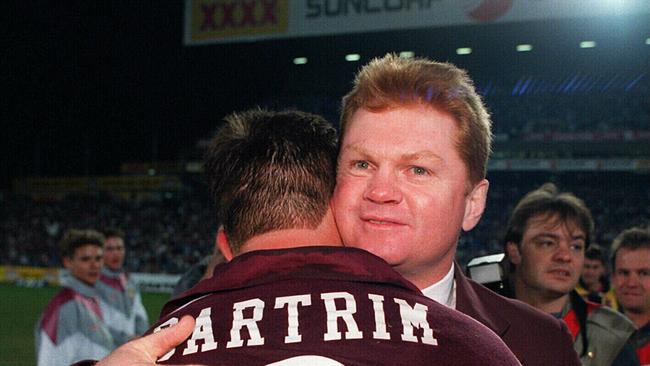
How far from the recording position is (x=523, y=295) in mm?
3289

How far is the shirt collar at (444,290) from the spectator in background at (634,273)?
8.90 feet

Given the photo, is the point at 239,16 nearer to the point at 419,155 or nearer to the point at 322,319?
the point at 419,155

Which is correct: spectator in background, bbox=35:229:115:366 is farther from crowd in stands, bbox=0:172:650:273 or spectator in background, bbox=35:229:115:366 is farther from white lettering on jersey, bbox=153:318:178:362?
crowd in stands, bbox=0:172:650:273

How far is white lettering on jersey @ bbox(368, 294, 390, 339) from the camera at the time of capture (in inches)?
49.0

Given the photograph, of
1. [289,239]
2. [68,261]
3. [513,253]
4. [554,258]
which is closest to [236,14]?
[68,261]

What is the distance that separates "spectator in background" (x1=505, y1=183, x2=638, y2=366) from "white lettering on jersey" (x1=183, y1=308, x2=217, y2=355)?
6.69 feet

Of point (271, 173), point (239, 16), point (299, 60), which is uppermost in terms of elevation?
point (239, 16)

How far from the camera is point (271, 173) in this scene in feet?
5.02

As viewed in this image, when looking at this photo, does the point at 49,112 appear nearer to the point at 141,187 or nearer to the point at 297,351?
the point at 141,187

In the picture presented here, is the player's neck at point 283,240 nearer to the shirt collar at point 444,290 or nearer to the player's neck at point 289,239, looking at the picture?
the player's neck at point 289,239

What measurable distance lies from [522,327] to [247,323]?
965mm

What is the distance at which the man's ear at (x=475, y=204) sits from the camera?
1.94 meters

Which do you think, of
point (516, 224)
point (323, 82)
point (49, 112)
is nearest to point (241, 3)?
point (323, 82)

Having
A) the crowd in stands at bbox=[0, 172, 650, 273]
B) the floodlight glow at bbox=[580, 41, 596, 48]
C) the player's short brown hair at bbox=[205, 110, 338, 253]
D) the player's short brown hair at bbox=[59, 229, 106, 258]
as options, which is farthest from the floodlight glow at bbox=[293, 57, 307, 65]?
the player's short brown hair at bbox=[205, 110, 338, 253]
